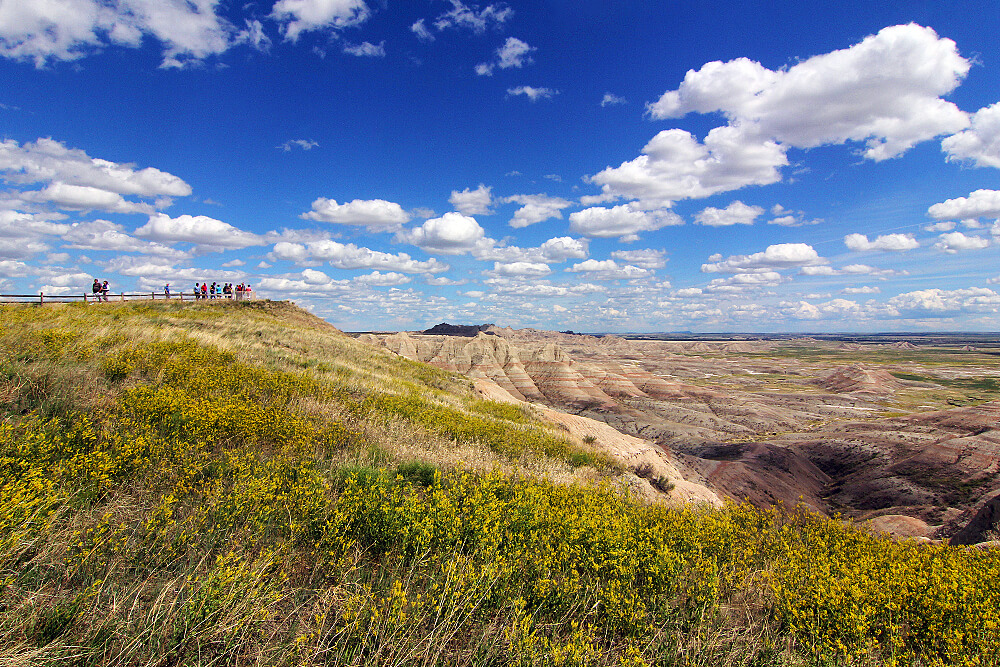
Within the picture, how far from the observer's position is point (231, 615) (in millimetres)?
3271

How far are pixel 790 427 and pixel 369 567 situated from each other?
8412 centimetres

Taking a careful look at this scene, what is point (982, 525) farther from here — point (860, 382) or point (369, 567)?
point (860, 382)

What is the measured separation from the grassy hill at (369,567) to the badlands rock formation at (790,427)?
1585 mm

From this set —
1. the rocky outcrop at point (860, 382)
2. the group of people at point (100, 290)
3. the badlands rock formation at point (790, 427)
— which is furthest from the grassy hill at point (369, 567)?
the rocky outcrop at point (860, 382)

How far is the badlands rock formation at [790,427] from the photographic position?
1304 inches

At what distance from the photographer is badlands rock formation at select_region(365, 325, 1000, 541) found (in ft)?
109

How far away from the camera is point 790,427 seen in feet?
233

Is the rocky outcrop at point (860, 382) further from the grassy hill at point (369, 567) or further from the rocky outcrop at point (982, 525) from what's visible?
the grassy hill at point (369, 567)

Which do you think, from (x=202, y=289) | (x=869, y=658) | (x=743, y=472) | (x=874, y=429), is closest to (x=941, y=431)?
(x=874, y=429)

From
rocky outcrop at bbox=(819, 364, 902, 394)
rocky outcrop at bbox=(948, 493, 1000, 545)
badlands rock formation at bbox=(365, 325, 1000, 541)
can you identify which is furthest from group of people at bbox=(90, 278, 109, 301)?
rocky outcrop at bbox=(819, 364, 902, 394)

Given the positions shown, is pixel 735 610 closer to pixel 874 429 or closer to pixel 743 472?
pixel 743 472

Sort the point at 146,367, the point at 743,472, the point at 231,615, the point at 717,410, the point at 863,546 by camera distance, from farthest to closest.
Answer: the point at 717,410
the point at 743,472
the point at 146,367
the point at 863,546
the point at 231,615

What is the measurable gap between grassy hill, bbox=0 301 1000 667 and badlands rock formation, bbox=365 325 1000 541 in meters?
1.58

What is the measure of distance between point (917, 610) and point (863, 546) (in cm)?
226
